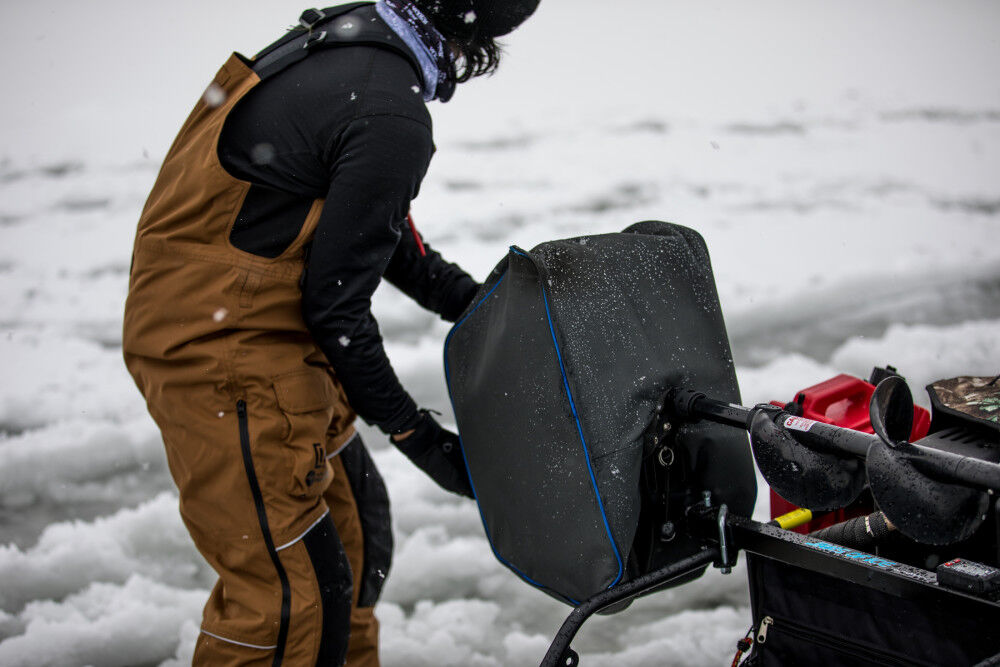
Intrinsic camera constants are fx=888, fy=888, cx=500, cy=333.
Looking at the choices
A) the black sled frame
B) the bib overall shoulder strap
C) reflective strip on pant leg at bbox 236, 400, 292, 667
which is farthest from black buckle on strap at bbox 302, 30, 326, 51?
the black sled frame

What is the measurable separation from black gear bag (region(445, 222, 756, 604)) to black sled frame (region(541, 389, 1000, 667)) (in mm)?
54

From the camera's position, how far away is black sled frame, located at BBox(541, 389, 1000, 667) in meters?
1.18

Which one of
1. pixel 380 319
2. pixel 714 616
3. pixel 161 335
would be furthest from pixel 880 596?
pixel 380 319

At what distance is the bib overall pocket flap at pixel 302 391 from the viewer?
1442 mm

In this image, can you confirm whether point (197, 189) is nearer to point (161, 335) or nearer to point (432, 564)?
point (161, 335)

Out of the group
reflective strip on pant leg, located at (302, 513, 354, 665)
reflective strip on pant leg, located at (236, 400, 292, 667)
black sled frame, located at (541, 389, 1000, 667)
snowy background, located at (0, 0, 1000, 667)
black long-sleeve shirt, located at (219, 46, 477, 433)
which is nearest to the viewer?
black sled frame, located at (541, 389, 1000, 667)

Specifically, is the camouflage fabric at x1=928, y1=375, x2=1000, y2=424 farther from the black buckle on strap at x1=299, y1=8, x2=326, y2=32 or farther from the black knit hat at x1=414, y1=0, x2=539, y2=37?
the black buckle on strap at x1=299, y1=8, x2=326, y2=32

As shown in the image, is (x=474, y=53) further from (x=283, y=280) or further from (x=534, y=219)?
(x=534, y=219)

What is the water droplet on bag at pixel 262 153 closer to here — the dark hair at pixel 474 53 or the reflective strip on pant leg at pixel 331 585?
the dark hair at pixel 474 53

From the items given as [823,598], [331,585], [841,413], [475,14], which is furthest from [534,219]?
[823,598]

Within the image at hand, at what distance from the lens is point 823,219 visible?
3.56 metres

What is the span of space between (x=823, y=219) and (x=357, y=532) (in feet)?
8.28

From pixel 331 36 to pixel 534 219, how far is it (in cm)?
211

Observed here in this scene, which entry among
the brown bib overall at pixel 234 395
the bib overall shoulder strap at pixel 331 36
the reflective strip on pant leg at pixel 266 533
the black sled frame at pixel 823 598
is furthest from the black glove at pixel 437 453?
the bib overall shoulder strap at pixel 331 36
